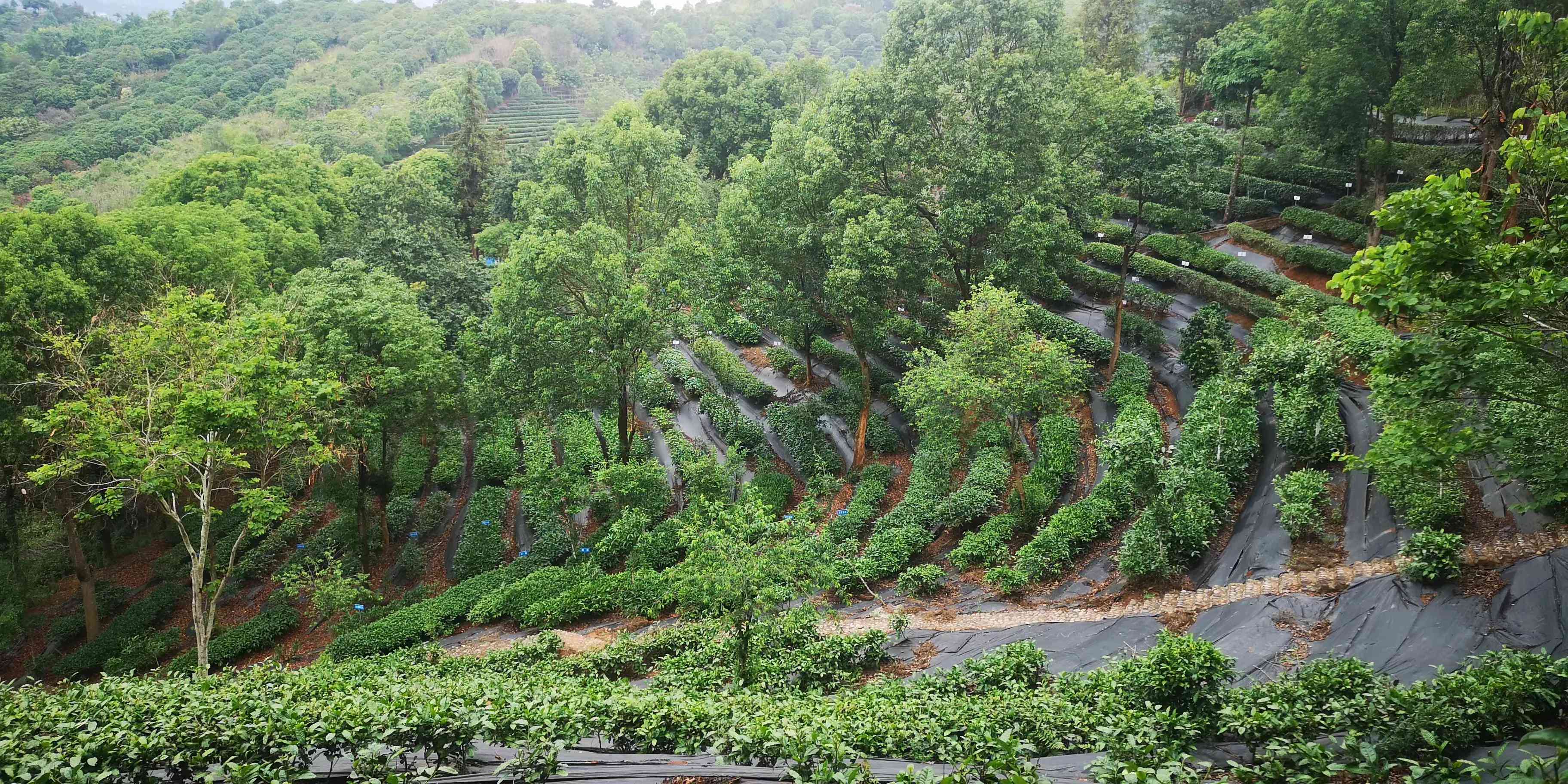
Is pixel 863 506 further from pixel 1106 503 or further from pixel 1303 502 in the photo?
pixel 1303 502

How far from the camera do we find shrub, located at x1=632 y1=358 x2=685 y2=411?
2025 centimetres

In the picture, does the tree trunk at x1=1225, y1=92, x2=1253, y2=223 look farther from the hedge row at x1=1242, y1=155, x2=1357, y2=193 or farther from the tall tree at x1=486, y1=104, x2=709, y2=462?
the tall tree at x1=486, y1=104, x2=709, y2=462

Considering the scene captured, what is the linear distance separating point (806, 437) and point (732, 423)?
2745mm

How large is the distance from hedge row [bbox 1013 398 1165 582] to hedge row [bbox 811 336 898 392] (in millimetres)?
8340

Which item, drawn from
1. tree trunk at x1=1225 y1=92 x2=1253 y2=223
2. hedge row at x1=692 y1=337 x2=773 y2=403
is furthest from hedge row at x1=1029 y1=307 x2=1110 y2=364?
tree trunk at x1=1225 y1=92 x2=1253 y2=223

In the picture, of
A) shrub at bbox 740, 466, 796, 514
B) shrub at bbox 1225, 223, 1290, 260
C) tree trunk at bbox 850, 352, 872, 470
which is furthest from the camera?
shrub at bbox 1225, 223, 1290, 260

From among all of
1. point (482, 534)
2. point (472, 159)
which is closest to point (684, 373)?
point (482, 534)

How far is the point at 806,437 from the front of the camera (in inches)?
896

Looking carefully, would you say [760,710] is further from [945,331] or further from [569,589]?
[945,331]

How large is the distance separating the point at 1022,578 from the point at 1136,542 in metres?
2.15

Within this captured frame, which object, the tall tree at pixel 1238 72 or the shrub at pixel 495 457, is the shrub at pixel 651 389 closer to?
the shrub at pixel 495 457

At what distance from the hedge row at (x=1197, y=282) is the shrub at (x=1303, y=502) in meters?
8.14

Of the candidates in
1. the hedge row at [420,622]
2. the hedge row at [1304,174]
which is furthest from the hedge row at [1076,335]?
the hedge row at [420,622]

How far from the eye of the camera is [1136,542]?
1353 cm
